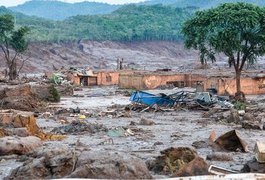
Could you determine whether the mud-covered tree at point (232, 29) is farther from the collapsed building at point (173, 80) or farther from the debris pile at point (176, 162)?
the debris pile at point (176, 162)

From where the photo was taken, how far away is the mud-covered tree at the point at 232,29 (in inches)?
1379

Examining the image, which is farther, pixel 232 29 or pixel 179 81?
pixel 179 81

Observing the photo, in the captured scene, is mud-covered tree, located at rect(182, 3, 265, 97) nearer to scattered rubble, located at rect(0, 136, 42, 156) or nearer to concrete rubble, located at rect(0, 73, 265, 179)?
concrete rubble, located at rect(0, 73, 265, 179)

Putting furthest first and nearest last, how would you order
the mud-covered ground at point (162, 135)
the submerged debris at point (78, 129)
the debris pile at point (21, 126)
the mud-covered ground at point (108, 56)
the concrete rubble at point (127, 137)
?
the mud-covered ground at point (108, 56) < the submerged debris at point (78, 129) < the debris pile at point (21, 126) < the mud-covered ground at point (162, 135) < the concrete rubble at point (127, 137)

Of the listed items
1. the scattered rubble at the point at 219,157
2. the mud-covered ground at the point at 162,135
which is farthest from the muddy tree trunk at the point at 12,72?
the scattered rubble at the point at 219,157

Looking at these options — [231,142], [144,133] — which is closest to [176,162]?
[231,142]

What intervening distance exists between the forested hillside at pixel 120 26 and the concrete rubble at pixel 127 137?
77.9 meters

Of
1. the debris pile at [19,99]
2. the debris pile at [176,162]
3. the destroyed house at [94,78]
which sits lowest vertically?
the destroyed house at [94,78]

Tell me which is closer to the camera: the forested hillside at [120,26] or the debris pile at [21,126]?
the debris pile at [21,126]

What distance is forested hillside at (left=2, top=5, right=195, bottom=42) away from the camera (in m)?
127

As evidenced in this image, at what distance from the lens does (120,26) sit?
139250mm

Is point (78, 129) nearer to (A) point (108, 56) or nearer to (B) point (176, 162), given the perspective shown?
(B) point (176, 162)

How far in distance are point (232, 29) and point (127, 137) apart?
53.7ft

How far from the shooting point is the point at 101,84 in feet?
205
